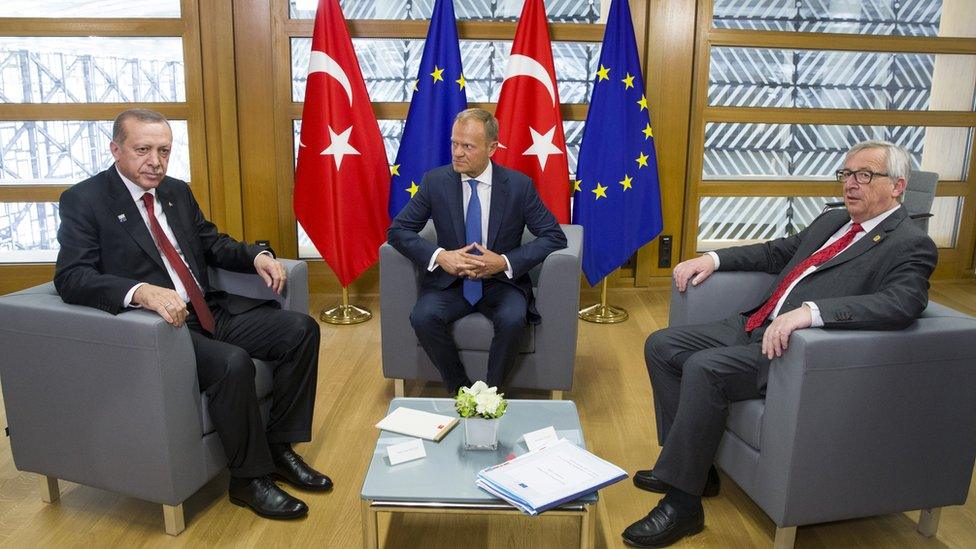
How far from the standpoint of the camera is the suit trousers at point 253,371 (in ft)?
8.36

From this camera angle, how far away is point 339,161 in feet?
14.1

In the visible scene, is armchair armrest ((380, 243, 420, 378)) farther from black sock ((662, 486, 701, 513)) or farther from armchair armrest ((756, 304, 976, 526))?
armchair armrest ((756, 304, 976, 526))

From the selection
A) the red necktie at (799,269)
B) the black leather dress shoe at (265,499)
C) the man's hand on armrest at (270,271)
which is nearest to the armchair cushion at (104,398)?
the black leather dress shoe at (265,499)

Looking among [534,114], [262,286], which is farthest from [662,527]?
[534,114]

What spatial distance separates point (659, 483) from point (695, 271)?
2.47 feet

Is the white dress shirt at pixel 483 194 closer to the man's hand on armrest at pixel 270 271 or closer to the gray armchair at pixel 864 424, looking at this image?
the man's hand on armrest at pixel 270 271

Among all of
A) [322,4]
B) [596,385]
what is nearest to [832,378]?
[596,385]

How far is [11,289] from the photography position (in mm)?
4730

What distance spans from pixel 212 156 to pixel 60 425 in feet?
8.00

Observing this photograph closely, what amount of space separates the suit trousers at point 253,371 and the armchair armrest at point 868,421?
152 cm

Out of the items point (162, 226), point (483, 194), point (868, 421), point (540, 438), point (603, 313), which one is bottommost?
point (603, 313)

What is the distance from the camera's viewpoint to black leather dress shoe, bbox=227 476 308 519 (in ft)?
8.44

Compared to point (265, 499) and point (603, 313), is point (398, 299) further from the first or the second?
point (603, 313)

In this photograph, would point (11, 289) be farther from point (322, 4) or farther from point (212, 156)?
point (322, 4)
